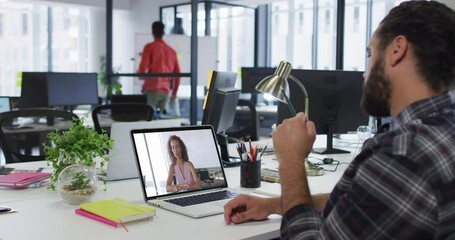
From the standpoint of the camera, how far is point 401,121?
1.08m

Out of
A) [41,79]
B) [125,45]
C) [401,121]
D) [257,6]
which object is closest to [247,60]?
[257,6]

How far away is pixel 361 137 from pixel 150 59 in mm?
4088

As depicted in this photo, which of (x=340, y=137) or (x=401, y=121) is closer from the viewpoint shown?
(x=401, y=121)

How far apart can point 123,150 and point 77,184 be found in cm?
32

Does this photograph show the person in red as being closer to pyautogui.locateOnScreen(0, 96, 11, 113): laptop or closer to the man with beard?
pyautogui.locateOnScreen(0, 96, 11, 113): laptop

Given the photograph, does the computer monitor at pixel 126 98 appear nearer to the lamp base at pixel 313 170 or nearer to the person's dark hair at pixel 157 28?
the person's dark hair at pixel 157 28

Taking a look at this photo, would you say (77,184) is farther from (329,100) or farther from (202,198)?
(329,100)

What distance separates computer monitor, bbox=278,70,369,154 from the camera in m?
2.73

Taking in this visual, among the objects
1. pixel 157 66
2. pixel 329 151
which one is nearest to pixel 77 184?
pixel 329 151

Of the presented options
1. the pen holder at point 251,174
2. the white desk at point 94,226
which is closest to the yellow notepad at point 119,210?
the white desk at point 94,226

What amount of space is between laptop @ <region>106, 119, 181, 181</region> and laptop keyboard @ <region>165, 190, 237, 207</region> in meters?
0.35

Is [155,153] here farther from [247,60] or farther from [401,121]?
[247,60]

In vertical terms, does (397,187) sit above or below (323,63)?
below

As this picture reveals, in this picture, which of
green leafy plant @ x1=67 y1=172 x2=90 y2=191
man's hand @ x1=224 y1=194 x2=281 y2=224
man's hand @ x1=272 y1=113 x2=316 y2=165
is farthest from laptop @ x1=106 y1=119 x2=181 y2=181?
man's hand @ x1=272 y1=113 x2=316 y2=165
